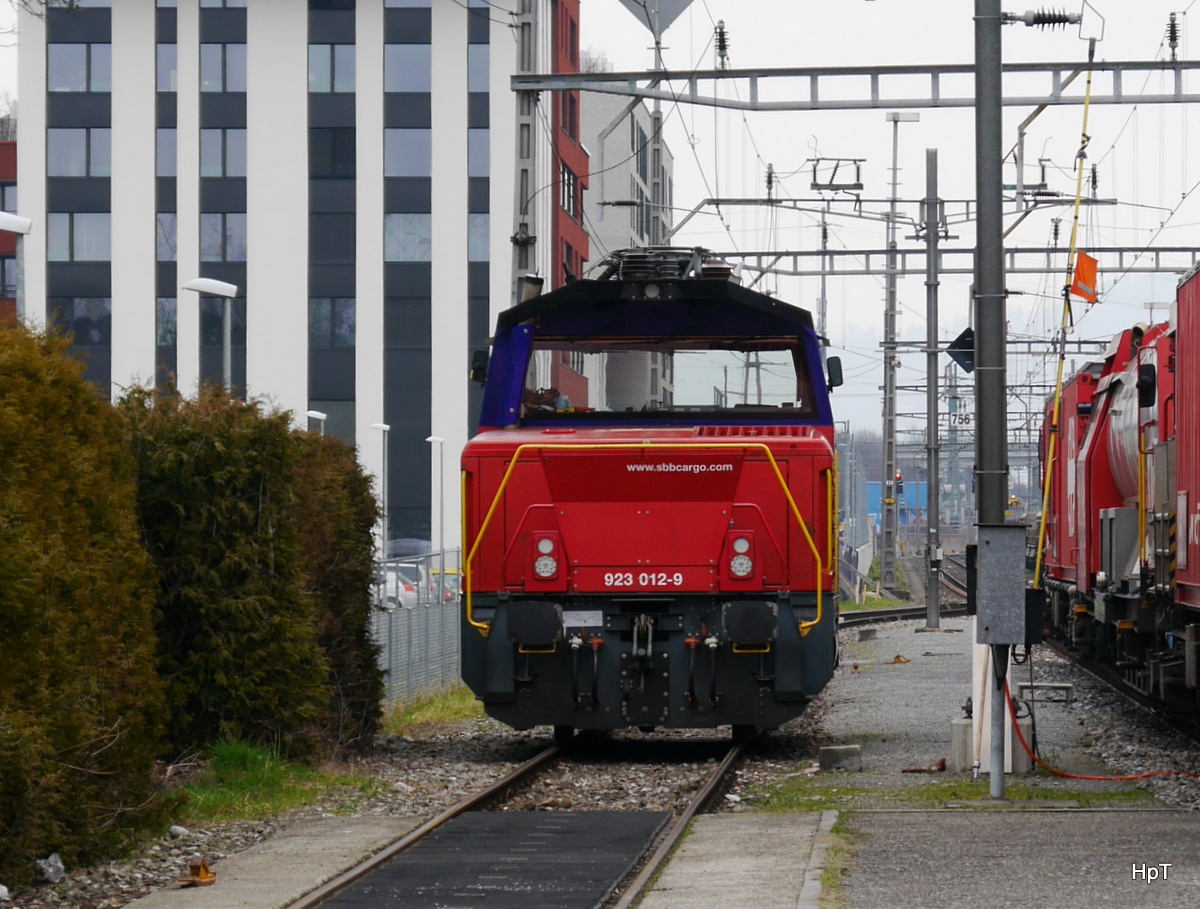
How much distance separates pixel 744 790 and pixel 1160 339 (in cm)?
583

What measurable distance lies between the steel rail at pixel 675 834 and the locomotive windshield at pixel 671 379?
9.62 ft

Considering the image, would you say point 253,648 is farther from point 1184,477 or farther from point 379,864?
point 1184,477

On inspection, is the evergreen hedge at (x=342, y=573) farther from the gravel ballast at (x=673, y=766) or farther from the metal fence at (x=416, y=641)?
the metal fence at (x=416, y=641)

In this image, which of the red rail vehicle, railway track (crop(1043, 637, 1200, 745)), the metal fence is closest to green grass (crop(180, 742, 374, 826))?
the red rail vehicle

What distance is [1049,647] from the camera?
29.6 meters

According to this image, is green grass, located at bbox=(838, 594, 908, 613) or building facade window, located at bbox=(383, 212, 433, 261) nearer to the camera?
green grass, located at bbox=(838, 594, 908, 613)

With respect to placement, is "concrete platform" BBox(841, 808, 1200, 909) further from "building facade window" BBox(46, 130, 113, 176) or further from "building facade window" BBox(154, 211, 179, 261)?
"building facade window" BBox(46, 130, 113, 176)

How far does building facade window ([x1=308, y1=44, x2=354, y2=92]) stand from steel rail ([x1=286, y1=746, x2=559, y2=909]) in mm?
45504

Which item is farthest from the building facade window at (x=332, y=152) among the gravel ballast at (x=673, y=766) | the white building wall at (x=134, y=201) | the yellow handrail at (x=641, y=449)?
the yellow handrail at (x=641, y=449)

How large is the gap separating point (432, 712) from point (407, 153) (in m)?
40.1

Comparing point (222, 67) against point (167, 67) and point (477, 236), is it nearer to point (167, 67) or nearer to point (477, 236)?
point (167, 67)

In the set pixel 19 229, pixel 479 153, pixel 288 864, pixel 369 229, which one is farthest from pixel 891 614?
pixel 288 864

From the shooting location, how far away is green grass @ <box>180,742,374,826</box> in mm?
11281

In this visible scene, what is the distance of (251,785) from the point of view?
39.2 ft
